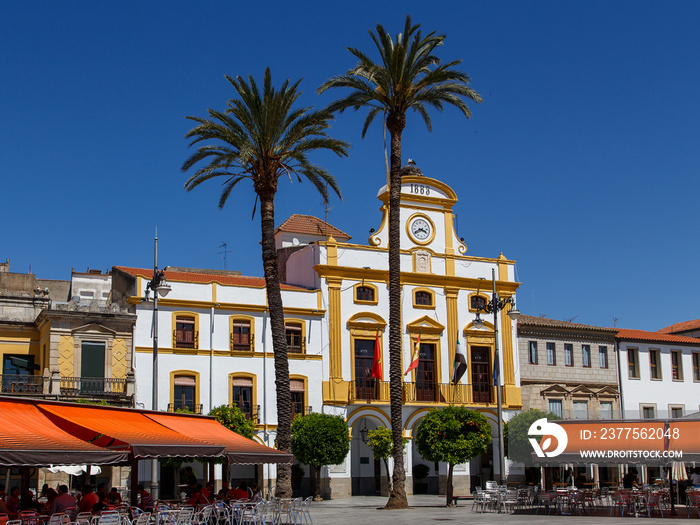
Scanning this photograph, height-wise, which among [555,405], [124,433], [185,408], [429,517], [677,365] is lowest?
[429,517]

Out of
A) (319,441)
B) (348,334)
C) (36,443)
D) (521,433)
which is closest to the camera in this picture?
(36,443)

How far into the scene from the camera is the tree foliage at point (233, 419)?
37.6 metres

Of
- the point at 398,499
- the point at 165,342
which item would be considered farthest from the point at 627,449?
the point at 165,342

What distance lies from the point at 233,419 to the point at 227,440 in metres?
15.2

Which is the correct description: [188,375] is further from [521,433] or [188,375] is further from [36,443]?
[36,443]

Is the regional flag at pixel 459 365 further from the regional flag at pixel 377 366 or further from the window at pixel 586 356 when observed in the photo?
the window at pixel 586 356

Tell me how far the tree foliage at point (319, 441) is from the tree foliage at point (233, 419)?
7.19ft

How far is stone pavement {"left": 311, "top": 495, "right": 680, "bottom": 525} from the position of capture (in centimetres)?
2492

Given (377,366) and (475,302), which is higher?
(475,302)

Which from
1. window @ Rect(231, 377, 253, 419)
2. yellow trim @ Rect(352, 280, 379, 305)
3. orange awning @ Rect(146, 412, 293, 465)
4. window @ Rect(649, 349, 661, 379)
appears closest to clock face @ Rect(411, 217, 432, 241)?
yellow trim @ Rect(352, 280, 379, 305)

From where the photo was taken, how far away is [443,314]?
151 ft

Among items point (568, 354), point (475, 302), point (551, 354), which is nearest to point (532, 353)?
point (551, 354)

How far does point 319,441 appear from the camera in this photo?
38312mm

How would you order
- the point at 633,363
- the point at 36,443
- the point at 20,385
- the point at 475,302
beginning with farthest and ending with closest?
the point at 633,363
the point at 475,302
the point at 20,385
the point at 36,443
